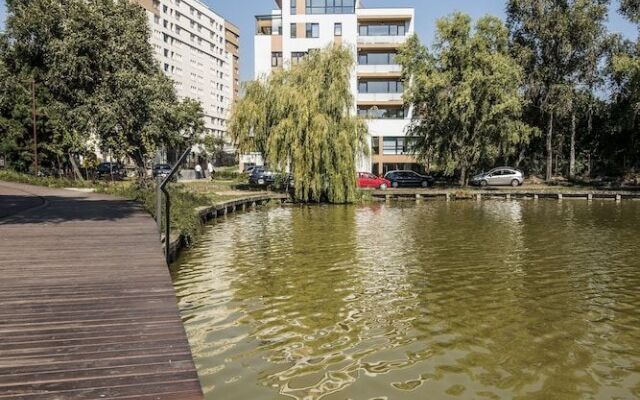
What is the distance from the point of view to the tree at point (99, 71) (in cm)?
3584

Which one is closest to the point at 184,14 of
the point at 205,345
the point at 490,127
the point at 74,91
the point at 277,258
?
the point at 74,91

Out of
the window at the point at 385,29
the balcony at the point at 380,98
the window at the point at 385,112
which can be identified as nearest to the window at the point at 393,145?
the window at the point at 385,112

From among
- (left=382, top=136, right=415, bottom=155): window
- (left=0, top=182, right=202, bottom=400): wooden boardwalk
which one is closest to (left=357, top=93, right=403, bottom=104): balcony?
(left=382, top=136, right=415, bottom=155): window

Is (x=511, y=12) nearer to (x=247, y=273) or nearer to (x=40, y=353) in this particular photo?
(x=247, y=273)

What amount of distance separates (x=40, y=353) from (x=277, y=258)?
10421 millimetres

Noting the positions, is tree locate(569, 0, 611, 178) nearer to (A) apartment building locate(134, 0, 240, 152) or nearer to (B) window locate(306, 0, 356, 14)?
(B) window locate(306, 0, 356, 14)

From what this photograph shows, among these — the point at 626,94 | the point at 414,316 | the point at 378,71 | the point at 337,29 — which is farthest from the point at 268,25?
the point at 414,316

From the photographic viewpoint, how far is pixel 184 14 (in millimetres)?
95250

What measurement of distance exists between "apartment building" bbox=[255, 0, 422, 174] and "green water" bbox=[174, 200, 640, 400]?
38817 millimetres

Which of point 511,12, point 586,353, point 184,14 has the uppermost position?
point 184,14

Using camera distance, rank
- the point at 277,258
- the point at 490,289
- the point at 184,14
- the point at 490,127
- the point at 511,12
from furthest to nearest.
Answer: the point at 184,14
the point at 511,12
the point at 490,127
the point at 277,258
the point at 490,289

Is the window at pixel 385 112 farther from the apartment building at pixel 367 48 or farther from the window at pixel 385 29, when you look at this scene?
the window at pixel 385 29

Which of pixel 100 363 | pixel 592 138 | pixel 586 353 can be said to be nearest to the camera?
pixel 100 363

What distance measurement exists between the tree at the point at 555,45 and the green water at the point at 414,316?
30822 millimetres
